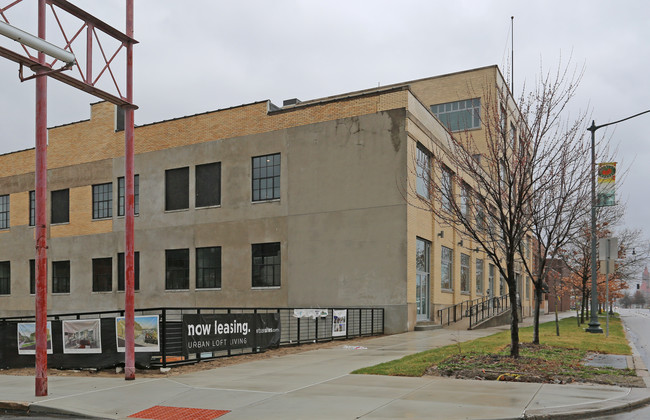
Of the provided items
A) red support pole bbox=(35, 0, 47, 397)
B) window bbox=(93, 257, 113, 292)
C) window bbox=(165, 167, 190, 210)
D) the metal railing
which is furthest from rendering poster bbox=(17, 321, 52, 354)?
window bbox=(93, 257, 113, 292)

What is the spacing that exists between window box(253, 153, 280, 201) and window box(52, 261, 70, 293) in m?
15.2

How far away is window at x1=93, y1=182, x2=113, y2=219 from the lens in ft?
125

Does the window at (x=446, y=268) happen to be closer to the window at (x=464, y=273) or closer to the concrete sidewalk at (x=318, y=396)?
the window at (x=464, y=273)

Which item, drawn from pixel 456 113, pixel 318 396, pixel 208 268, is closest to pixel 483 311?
pixel 208 268

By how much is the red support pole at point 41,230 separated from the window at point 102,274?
1061 inches

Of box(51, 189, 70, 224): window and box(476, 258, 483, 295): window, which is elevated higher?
box(51, 189, 70, 224): window

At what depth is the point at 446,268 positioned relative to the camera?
34094 millimetres

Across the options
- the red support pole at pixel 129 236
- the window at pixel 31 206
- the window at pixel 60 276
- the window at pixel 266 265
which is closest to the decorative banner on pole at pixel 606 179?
the red support pole at pixel 129 236

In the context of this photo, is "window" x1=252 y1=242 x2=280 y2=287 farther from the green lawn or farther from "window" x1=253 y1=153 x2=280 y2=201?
the green lawn

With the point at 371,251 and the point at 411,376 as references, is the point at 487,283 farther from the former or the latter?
the point at 411,376

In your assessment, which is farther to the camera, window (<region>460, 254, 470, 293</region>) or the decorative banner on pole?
window (<region>460, 254, 470, 293</region>)

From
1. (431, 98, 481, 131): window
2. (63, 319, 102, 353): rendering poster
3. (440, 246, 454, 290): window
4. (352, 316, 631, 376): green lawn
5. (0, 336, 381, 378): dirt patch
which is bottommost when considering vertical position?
(0, 336, 381, 378): dirt patch

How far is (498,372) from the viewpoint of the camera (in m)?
12.3

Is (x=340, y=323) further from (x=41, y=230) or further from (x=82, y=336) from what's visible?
(x=41, y=230)
